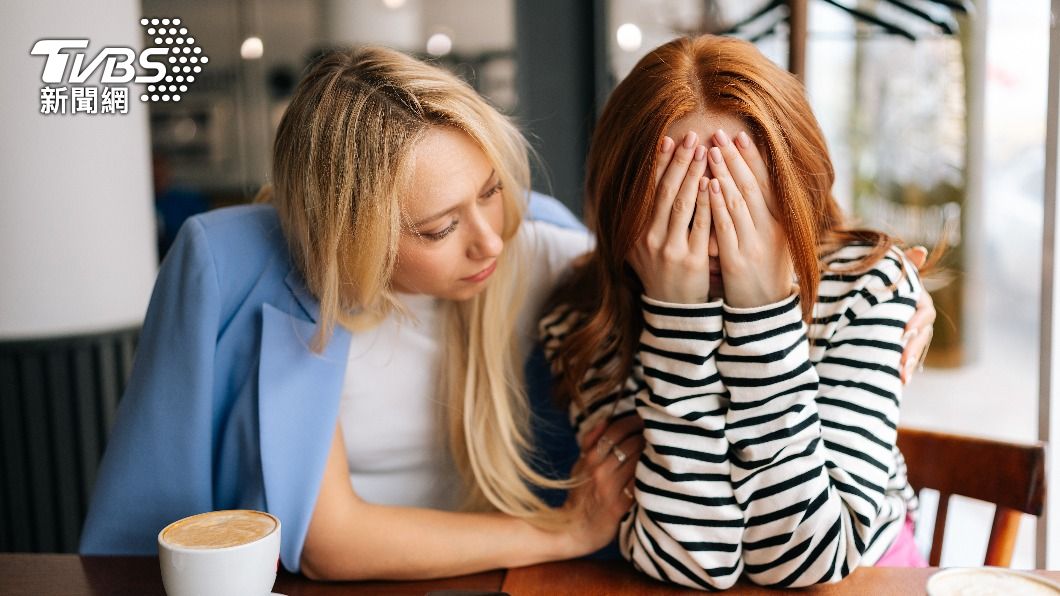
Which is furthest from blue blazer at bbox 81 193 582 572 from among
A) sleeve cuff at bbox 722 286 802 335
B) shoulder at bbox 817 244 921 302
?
shoulder at bbox 817 244 921 302

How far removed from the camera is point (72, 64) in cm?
149

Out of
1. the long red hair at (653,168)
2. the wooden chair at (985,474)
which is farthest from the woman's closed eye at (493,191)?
the wooden chair at (985,474)

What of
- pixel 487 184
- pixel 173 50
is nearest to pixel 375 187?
pixel 487 184

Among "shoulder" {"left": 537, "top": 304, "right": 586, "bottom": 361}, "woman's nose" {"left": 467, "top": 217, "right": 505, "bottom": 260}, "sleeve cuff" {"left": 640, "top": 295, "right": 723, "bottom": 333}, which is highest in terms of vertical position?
"woman's nose" {"left": 467, "top": 217, "right": 505, "bottom": 260}

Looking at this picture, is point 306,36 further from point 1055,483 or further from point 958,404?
point 1055,483

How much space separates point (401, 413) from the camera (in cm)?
126

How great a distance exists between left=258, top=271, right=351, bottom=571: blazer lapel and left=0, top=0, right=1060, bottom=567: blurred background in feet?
3.04

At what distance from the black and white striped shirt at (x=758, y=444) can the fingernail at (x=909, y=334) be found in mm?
37

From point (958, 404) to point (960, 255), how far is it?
42 cm

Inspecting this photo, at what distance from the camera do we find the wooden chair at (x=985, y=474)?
1099mm

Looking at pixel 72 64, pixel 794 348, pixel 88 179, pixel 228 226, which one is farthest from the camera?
pixel 88 179

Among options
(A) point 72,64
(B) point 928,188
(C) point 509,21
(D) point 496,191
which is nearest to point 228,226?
(D) point 496,191

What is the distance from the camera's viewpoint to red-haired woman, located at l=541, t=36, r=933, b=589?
38.0 inches

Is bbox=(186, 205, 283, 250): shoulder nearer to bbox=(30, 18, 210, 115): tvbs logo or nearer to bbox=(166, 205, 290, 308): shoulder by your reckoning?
bbox=(166, 205, 290, 308): shoulder
